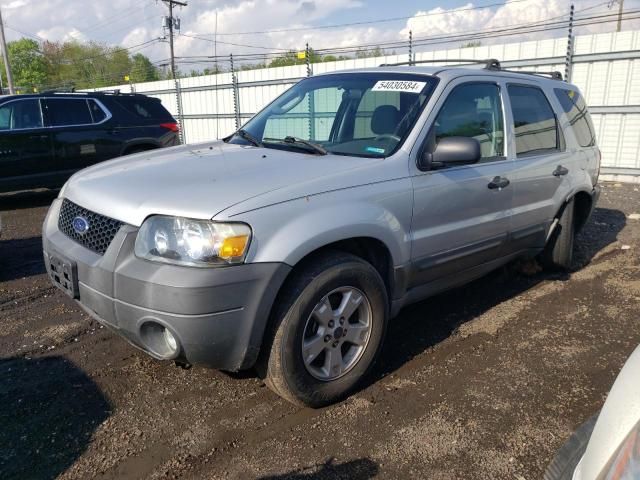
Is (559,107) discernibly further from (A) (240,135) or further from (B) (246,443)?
(B) (246,443)

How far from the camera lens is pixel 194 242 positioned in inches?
97.5

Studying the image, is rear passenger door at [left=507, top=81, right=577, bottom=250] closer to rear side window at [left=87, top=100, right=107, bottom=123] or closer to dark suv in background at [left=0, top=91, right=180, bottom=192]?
dark suv in background at [left=0, top=91, right=180, bottom=192]

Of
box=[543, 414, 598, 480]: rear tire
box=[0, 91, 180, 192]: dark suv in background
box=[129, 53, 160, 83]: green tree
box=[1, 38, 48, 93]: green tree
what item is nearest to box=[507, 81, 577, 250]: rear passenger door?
box=[543, 414, 598, 480]: rear tire

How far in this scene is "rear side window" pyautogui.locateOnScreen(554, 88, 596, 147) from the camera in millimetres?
4941

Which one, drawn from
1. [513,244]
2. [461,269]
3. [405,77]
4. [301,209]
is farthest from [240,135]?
[513,244]

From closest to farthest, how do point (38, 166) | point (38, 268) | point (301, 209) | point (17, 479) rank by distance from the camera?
point (17, 479)
point (301, 209)
point (38, 268)
point (38, 166)

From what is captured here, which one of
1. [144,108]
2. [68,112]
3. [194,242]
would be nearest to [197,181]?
[194,242]

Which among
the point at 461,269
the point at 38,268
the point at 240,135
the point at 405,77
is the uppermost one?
the point at 405,77

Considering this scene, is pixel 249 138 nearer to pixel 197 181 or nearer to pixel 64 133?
pixel 197 181

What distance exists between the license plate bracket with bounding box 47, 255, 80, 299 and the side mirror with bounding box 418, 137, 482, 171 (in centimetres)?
209

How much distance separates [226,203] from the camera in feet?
8.27

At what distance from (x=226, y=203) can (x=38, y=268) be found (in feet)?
12.8

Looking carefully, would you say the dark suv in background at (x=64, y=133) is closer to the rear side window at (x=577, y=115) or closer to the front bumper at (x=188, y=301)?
the front bumper at (x=188, y=301)

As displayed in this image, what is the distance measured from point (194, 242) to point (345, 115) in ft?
5.95
